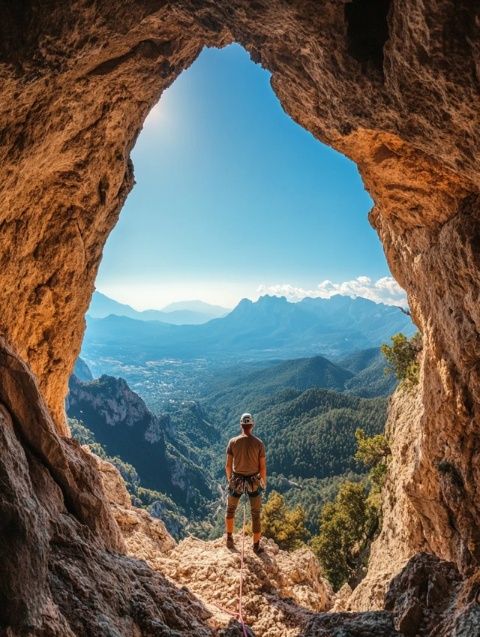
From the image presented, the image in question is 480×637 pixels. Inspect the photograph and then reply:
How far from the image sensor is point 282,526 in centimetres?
2838

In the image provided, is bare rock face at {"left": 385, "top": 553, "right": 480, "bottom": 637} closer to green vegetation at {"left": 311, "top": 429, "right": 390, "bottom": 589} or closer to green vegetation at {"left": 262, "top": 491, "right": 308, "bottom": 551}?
green vegetation at {"left": 311, "top": 429, "right": 390, "bottom": 589}

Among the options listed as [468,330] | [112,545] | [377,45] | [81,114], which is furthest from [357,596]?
[81,114]

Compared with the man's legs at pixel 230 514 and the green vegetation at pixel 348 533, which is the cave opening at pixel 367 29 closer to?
the man's legs at pixel 230 514

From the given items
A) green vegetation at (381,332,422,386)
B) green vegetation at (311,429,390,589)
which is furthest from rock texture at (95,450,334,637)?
green vegetation at (311,429,390,589)

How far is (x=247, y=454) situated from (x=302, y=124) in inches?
352

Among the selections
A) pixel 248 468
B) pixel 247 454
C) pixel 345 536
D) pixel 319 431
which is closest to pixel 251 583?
pixel 248 468

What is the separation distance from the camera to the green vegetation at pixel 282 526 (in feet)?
90.7

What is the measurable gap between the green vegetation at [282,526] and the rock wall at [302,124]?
1864 cm

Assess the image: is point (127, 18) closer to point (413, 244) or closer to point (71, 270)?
point (71, 270)

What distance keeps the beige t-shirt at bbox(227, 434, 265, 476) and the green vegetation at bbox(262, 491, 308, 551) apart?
2145 centimetres

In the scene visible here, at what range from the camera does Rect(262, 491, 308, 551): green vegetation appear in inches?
1088

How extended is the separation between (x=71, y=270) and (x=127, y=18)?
646 cm

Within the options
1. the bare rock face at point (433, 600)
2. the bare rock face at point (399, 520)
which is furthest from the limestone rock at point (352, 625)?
the bare rock face at point (399, 520)

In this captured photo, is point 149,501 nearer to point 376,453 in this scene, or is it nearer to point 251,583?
point 376,453
